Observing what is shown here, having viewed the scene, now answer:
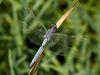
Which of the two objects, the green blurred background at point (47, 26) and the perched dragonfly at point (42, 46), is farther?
the green blurred background at point (47, 26)

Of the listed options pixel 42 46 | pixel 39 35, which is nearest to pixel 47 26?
pixel 39 35

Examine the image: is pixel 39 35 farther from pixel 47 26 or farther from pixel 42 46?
pixel 47 26

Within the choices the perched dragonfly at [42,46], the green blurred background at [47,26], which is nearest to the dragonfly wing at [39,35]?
the perched dragonfly at [42,46]

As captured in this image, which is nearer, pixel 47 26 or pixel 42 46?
pixel 42 46


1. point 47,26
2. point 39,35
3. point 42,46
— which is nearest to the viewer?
point 42,46

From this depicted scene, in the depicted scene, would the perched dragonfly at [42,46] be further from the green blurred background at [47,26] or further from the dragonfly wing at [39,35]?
the green blurred background at [47,26]

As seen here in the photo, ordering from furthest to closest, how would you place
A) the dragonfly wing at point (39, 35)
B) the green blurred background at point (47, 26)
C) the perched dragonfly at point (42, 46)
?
the green blurred background at point (47, 26), the dragonfly wing at point (39, 35), the perched dragonfly at point (42, 46)

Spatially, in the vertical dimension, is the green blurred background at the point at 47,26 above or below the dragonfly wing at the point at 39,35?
below

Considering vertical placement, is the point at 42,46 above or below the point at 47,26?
above

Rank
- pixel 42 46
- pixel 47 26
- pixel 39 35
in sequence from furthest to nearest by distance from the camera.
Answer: pixel 47 26, pixel 39 35, pixel 42 46

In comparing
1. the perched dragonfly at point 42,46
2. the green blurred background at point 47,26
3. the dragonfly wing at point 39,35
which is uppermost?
the perched dragonfly at point 42,46

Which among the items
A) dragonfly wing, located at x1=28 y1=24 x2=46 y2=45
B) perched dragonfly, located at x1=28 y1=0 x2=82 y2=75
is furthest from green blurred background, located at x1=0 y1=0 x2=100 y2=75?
perched dragonfly, located at x1=28 y1=0 x2=82 y2=75
